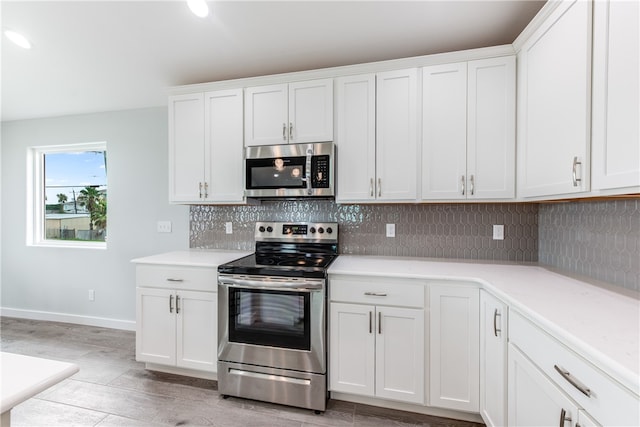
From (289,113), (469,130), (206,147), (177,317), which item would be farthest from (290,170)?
(177,317)

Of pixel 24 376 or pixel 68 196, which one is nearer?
pixel 24 376

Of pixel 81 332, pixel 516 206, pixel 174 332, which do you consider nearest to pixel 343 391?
pixel 174 332

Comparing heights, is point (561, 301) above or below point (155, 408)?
above

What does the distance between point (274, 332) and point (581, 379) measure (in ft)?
5.31

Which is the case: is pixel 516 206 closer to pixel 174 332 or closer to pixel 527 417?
pixel 527 417

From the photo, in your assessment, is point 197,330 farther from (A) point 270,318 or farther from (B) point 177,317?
(A) point 270,318

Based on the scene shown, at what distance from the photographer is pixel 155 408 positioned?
2.00m

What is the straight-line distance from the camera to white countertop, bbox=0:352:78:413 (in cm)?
64

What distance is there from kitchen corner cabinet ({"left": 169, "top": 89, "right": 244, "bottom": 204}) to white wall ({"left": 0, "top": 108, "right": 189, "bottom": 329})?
615mm

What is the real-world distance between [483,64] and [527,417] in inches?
80.9

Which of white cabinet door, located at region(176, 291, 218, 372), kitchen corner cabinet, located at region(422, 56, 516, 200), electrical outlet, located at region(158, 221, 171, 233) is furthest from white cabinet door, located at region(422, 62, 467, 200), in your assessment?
electrical outlet, located at region(158, 221, 171, 233)

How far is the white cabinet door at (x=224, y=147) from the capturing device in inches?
97.7

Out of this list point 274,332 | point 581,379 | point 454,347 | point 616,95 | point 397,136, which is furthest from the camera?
point 397,136

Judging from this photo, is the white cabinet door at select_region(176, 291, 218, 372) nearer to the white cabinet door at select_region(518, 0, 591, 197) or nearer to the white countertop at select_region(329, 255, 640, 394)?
the white countertop at select_region(329, 255, 640, 394)
